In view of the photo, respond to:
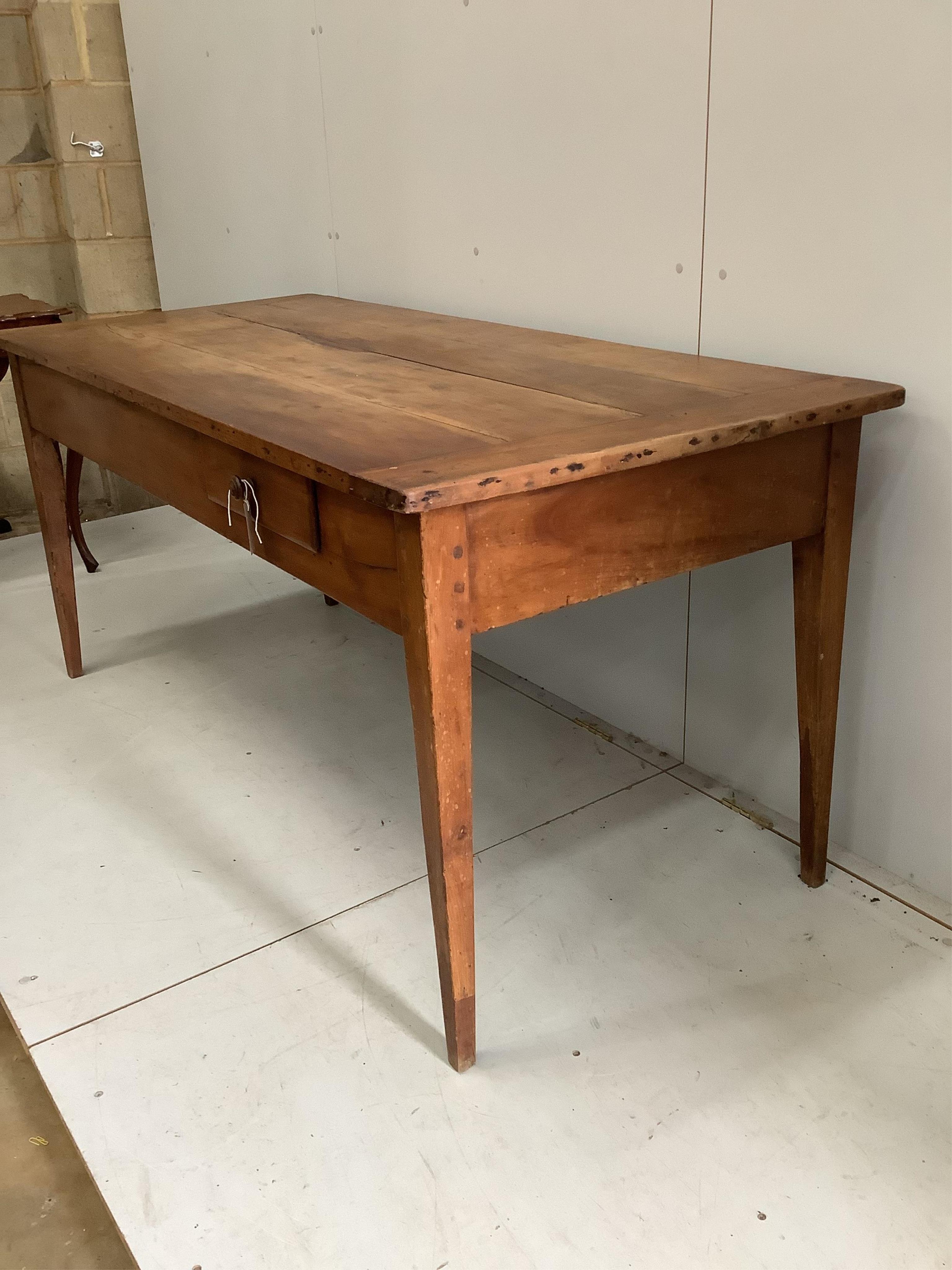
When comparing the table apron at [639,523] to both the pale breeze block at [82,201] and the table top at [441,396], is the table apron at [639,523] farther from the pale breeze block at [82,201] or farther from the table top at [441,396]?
the pale breeze block at [82,201]

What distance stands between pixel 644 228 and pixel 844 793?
0.83m

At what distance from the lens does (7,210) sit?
10.0 ft

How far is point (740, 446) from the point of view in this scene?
1146 mm

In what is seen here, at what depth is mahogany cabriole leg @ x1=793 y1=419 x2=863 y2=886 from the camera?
1.25m

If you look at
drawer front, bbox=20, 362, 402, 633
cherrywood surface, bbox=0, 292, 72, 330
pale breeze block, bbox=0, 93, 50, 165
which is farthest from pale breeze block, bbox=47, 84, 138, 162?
drawer front, bbox=20, 362, 402, 633

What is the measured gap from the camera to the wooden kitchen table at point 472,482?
992mm

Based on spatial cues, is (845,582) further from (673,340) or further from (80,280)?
(80,280)

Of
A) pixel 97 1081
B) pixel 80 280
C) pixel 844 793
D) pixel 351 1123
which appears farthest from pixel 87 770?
pixel 80 280

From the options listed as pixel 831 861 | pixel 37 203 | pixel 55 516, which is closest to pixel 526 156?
pixel 55 516

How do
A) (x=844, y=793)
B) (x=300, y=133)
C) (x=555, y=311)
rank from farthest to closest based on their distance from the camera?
1. (x=300, y=133)
2. (x=555, y=311)
3. (x=844, y=793)

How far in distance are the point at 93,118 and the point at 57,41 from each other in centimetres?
19

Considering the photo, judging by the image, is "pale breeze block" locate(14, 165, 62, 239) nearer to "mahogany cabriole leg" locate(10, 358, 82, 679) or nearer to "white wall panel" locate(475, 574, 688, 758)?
"mahogany cabriole leg" locate(10, 358, 82, 679)

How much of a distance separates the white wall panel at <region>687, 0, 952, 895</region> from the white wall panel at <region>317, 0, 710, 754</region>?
79 mm

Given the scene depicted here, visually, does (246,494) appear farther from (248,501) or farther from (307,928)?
(307,928)
